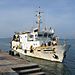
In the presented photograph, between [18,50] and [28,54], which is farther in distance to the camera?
[18,50]

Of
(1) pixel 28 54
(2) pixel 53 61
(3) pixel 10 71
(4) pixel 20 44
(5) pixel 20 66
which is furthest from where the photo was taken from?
(4) pixel 20 44

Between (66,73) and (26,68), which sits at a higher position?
(26,68)

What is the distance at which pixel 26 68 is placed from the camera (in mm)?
11312

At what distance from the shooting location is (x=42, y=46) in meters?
44.0

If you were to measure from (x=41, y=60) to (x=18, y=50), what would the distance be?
12.9m

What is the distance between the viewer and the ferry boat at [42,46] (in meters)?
41.4

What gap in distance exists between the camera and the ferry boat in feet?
136

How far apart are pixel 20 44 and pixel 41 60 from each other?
40.4ft

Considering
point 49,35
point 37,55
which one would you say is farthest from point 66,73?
point 49,35

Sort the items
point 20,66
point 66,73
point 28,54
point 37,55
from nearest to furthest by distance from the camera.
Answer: point 20,66
point 66,73
point 37,55
point 28,54

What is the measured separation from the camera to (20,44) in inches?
2110

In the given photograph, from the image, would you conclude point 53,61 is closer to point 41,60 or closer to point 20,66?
point 41,60

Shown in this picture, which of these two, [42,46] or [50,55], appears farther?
[42,46]

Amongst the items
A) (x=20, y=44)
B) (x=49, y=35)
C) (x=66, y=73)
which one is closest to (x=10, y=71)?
(x=66, y=73)
